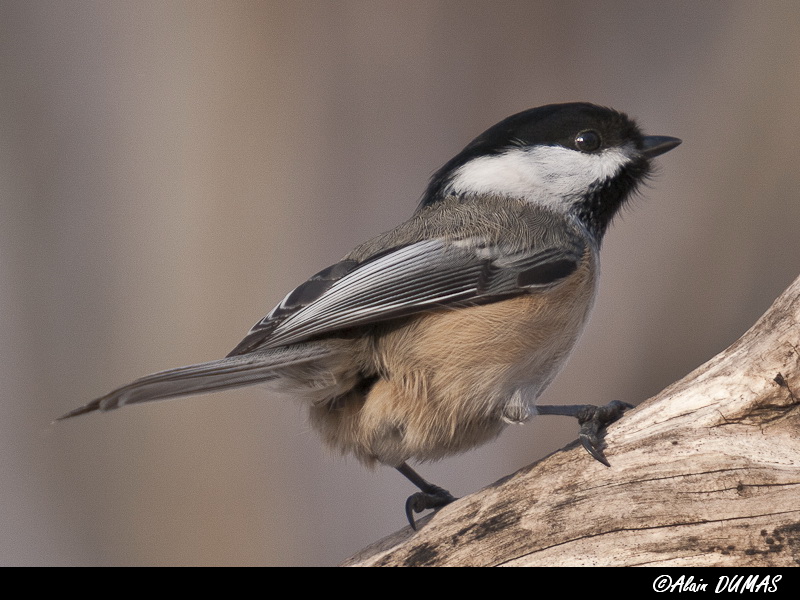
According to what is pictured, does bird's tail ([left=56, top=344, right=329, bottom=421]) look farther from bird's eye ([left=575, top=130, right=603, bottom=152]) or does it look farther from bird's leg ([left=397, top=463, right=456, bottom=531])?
bird's eye ([left=575, top=130, right=603, bottom=152])

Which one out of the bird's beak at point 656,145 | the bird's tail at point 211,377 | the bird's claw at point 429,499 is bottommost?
the bird's claw at point 429,499

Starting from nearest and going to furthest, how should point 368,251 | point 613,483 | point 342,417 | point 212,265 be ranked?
point 613,483 → point 342,417 → point 368,251 → point 212,265

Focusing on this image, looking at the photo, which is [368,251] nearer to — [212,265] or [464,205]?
[464,205]

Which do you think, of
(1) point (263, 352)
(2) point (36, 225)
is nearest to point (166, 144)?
(2) point (36, 225)

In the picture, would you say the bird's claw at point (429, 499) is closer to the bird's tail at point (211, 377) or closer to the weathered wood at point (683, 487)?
the weathered wood at point (683, 487)

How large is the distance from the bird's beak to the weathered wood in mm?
1020

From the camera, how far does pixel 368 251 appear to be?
8.76 ft

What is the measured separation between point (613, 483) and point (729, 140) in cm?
255

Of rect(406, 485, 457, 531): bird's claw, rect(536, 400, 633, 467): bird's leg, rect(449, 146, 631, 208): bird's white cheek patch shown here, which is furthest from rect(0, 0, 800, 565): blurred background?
rect(536, 400, 633, 467): bird's leg

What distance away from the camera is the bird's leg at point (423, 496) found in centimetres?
264

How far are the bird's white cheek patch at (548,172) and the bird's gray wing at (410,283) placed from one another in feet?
0.91

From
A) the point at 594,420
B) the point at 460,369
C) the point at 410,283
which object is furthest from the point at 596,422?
the point at 410,283

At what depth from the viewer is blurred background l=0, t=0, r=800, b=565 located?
403cm

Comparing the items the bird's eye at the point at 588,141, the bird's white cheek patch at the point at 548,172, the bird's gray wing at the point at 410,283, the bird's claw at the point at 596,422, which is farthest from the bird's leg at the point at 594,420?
the bird's eye at the point at 588,141
